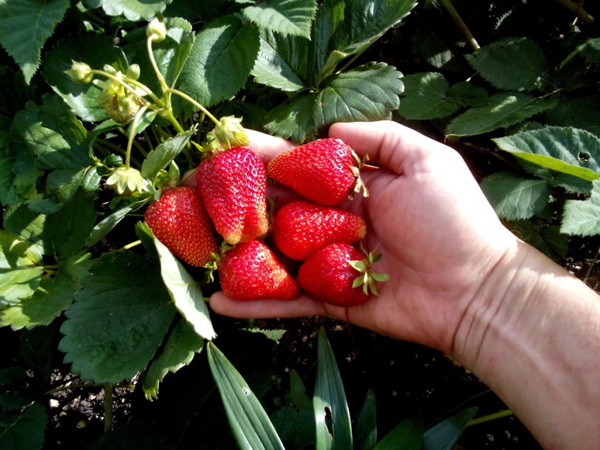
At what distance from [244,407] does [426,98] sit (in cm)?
86

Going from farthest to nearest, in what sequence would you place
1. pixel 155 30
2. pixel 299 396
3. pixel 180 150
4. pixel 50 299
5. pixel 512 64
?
1. pixel 512 64
2. pixel 299 396
3. pixel 50 299
4. pixel 180 150
5. pixel 155 30

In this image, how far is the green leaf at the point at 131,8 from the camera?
1044 mm

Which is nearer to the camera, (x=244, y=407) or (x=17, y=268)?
(x=244, y=407)

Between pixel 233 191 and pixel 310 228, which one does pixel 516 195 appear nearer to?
pixel 310 228

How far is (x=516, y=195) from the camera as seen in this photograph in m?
1.30

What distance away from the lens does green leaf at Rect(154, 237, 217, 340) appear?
981mm

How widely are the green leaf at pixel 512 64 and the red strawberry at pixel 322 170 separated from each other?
0.48 m

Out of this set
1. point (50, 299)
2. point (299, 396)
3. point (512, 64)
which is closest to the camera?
point (50, 299)

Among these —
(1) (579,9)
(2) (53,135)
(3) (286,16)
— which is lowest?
(2) (53,135)

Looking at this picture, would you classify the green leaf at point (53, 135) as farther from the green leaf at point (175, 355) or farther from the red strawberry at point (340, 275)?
the red strawberry at point (340, 275)

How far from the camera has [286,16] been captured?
1.14 meters

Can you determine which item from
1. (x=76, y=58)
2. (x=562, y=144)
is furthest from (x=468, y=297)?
(x=76, y=58)

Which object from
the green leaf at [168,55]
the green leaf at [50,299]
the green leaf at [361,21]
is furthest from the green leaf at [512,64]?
the green leaf at [50,299]

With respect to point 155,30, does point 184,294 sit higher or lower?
lower
